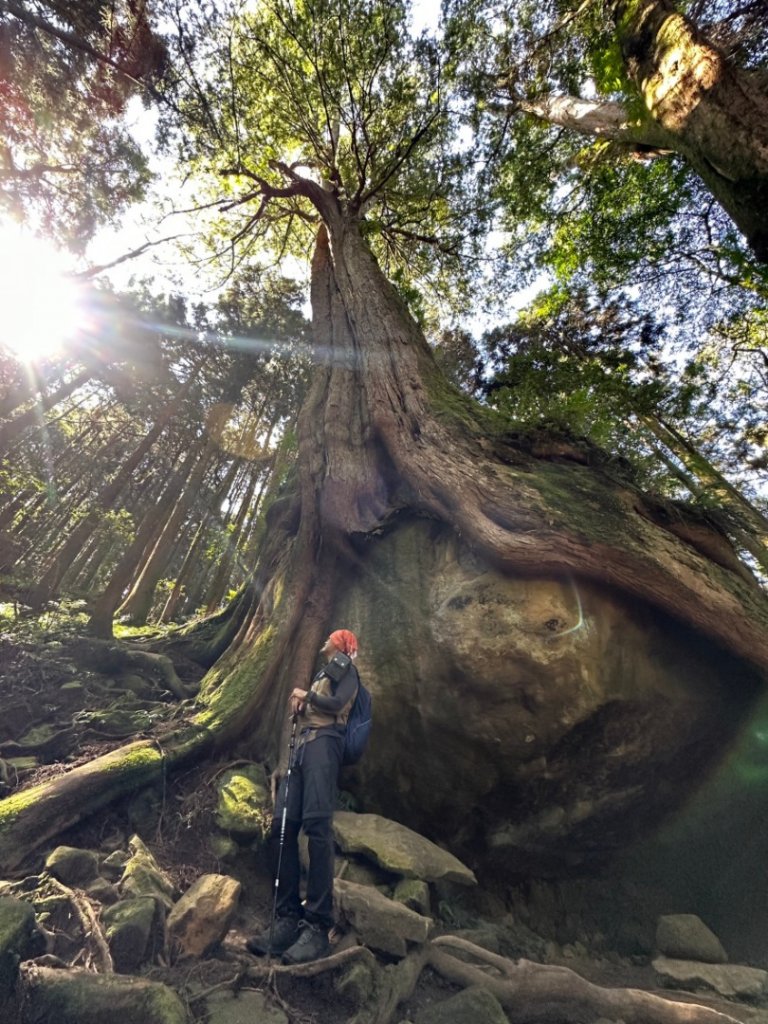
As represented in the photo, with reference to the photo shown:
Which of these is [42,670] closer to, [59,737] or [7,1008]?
[59,737]

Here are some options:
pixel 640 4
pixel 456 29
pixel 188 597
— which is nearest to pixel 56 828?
pixel 640 4

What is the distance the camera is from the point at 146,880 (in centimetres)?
297

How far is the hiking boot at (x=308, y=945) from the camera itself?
270cm

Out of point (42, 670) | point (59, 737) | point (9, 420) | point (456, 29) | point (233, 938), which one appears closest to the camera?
point (233, 938)

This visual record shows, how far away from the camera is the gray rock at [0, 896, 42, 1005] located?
2.16 meters

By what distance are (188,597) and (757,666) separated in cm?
1901

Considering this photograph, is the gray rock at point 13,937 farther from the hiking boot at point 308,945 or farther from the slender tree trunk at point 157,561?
the slender tree trunk at point 157,561

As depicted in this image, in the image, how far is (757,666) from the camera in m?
3.98

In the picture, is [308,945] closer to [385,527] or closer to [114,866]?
[114,866]

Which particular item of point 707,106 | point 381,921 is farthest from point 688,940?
point 707,106

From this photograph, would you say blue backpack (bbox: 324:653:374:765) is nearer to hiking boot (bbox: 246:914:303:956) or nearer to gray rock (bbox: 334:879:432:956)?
gray rock (bbox: 334:879:432:956)

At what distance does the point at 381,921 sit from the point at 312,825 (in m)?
0.74

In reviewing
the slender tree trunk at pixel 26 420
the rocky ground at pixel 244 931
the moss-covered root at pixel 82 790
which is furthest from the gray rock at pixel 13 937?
the slender tree trunk at pixel 26 420

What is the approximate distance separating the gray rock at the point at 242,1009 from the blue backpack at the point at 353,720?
4.32ft
